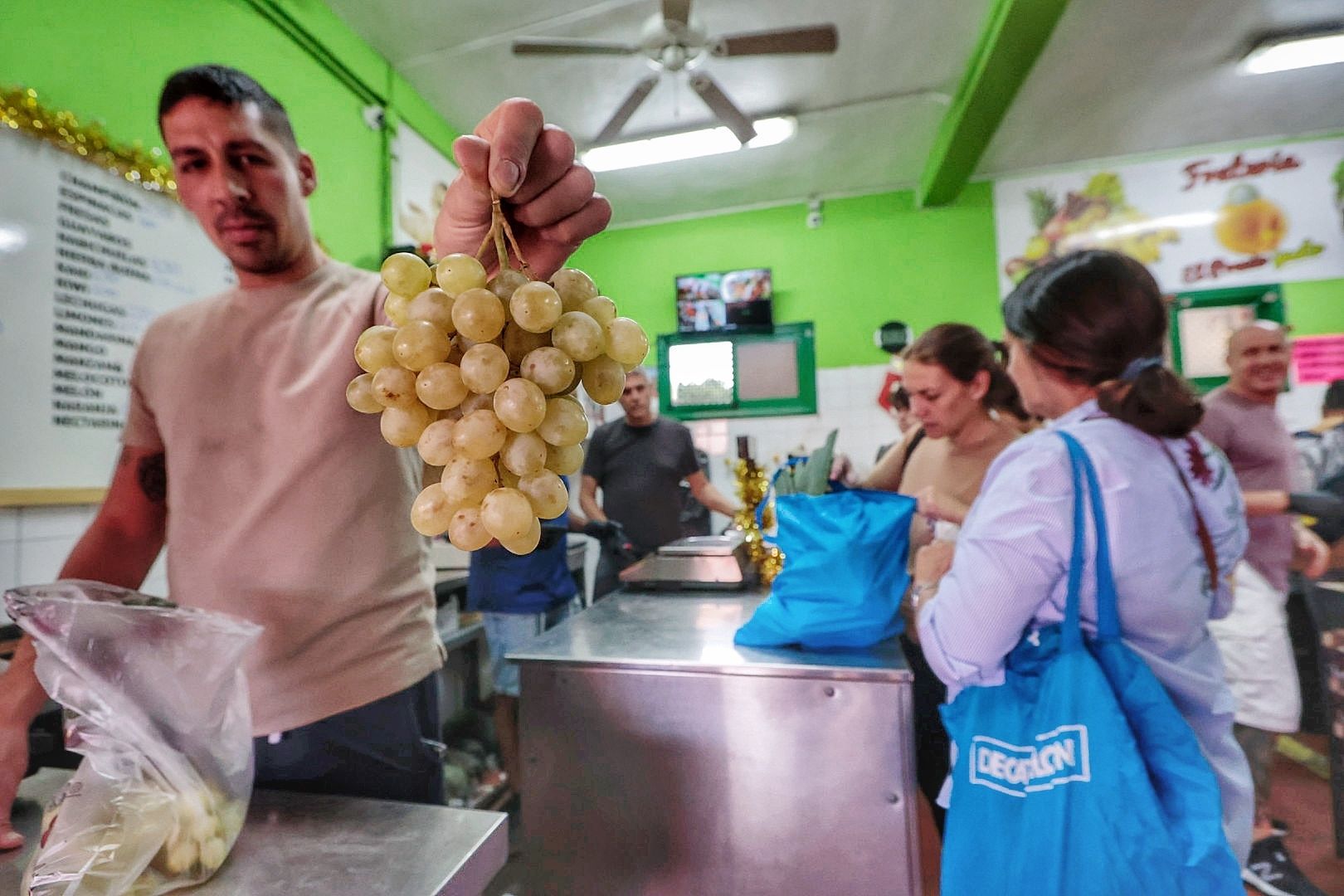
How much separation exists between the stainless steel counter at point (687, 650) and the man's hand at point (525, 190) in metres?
0.95

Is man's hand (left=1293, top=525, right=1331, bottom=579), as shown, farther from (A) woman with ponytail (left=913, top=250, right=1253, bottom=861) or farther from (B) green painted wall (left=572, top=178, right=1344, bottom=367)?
(B) green painted wall (left=572, top=178, right=1344, bottom=367)

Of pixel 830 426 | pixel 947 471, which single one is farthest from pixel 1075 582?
pixel 830 426

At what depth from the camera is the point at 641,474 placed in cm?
357

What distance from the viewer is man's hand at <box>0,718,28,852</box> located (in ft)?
2.37

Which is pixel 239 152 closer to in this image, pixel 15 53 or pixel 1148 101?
pixel 15 53

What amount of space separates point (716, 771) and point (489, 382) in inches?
44.4

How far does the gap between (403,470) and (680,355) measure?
162 inches

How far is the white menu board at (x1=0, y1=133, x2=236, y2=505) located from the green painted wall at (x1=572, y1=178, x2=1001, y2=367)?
3412 millimetres

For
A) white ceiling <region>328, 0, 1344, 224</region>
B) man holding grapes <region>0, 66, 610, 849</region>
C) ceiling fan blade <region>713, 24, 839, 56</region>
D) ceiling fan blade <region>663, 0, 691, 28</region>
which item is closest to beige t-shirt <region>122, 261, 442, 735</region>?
man holding grapes <region>0, 66, 610, 849</region>

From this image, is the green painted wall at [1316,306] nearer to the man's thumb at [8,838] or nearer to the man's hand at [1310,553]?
the man's hand at [1310,553]

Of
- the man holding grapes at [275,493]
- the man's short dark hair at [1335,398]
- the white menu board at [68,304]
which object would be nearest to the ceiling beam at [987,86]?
the man's short dark hair at [1335,398]

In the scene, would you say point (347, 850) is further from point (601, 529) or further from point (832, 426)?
point (832, 426)

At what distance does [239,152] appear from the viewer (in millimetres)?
1053

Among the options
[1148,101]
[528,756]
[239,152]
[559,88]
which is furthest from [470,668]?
[1148,101]
